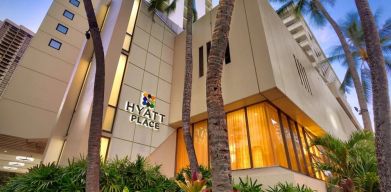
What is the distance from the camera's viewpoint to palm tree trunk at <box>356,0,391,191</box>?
4867 millimetres

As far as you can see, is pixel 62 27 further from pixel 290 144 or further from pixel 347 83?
pixel 347 83

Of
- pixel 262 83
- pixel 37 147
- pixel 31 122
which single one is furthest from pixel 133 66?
pixel 37 147

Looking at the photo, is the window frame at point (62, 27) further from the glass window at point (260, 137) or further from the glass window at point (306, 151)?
the glass window at point (306, 151)

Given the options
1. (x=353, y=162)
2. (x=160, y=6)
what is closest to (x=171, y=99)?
(x=160, y=6)

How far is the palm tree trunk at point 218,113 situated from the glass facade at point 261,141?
5.47m

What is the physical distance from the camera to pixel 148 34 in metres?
12.8

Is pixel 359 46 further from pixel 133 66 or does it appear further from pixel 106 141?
pixel 106 141

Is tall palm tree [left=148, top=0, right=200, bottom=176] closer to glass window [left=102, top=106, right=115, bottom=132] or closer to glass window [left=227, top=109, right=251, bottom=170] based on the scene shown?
glass window [left=227, top=109, right=251, bottom=170]

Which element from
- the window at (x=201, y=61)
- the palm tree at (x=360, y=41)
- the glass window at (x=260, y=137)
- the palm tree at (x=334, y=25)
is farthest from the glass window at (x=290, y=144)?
the palm tree at (x=360, y=41)

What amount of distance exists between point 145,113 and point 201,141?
9.93 feet

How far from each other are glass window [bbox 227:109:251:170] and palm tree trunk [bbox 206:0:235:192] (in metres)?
5.63

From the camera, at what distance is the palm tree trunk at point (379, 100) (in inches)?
192

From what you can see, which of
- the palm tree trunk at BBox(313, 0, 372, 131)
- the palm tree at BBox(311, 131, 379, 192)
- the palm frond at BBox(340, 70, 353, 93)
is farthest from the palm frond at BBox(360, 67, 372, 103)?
the palm tree at BBox(311, 131, 379, 192)

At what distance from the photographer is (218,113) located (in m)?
4.02
